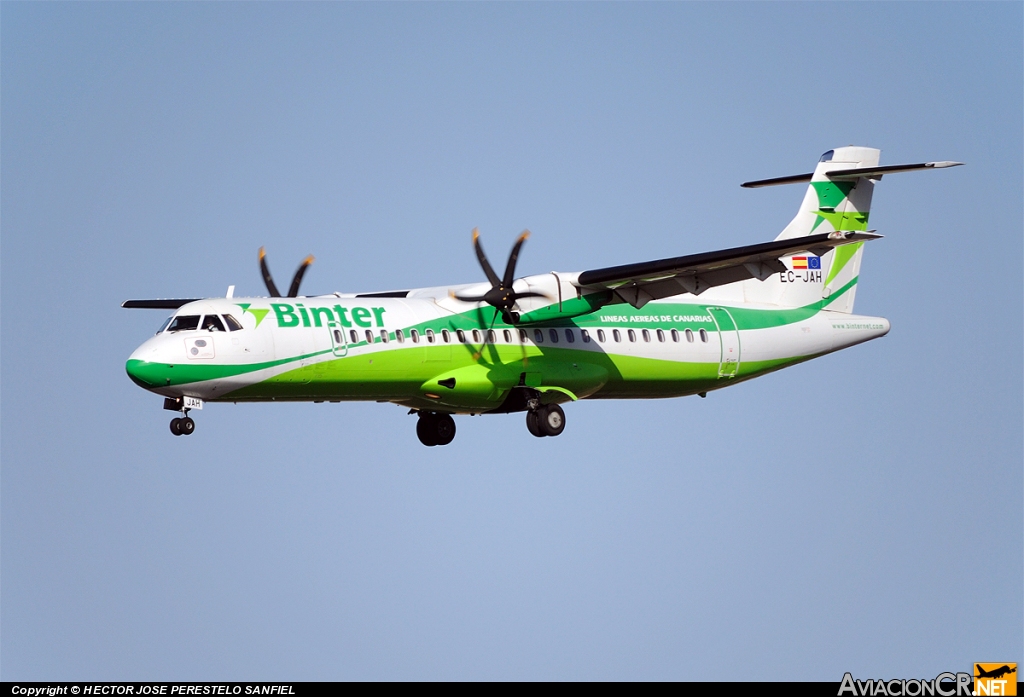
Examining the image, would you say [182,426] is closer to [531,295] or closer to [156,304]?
[156,304]

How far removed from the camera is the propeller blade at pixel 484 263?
29122mm

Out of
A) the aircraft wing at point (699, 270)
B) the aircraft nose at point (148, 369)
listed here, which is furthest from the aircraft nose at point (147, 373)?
the aircraft wing at point (699, 270)

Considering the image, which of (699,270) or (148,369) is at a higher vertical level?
(699,270)

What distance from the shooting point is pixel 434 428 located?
30.7 m

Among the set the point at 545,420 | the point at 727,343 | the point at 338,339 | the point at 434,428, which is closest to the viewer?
the point at 338,339

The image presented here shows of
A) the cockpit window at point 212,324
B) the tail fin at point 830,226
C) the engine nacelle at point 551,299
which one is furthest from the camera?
the tail fin at point 830,226

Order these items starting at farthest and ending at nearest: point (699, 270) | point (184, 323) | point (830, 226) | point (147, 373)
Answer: point (830, 226) < point (699, 270) < point (184, 323) < point (147, 373)

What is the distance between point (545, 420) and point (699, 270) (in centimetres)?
409

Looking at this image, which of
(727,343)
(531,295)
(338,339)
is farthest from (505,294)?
(727,343)

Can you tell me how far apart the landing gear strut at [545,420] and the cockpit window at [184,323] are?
6.78 m

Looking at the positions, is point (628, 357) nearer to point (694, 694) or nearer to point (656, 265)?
point (656, 265)

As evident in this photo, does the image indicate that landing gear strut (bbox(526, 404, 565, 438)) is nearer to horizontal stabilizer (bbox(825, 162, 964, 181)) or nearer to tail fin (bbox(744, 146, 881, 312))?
tail fin (bbox(744, 146, 881, 312))

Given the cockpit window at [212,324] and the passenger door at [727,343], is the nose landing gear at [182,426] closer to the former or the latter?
the cockpit window at [212,324]

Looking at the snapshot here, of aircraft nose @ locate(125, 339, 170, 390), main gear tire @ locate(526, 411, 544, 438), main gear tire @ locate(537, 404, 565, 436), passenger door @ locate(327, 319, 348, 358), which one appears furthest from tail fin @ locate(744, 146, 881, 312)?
aircraft nose @ locate(125, 339, 170, 390)
